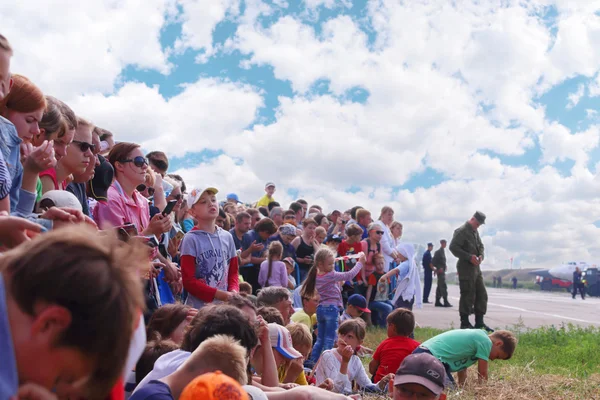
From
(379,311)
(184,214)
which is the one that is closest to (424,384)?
(184,214)

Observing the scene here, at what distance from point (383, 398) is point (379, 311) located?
5.84 metres

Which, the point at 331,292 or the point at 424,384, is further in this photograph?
the point at 331,292

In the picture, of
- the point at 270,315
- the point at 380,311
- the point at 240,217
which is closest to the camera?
the point at 270,315

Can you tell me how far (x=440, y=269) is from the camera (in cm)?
2047

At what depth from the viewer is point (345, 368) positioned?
5.89m

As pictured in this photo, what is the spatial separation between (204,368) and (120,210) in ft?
7.78

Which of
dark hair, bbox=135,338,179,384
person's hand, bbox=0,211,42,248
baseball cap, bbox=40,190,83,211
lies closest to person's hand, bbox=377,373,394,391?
dark hair, bbox=135,338,179,384

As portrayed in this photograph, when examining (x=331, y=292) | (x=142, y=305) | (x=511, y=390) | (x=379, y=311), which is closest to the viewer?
(x=142, y=305)

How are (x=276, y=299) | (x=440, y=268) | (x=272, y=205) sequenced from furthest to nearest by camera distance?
1. (x=440, y=268)
2. (x=272, y=205)
3. (x=276, y=299)

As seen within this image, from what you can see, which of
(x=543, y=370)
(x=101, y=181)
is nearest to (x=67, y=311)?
(x=101, y=181)

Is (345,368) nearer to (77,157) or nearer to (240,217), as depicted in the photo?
(77,157)

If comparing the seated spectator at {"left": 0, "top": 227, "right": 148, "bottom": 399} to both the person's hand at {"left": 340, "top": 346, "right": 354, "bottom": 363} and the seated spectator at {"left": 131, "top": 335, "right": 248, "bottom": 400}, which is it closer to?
the seated spectator at {"left": 131, "top": 335, "right": 248, "bottom": 400}

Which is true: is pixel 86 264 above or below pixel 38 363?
above

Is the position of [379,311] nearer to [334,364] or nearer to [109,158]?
[334,364]
